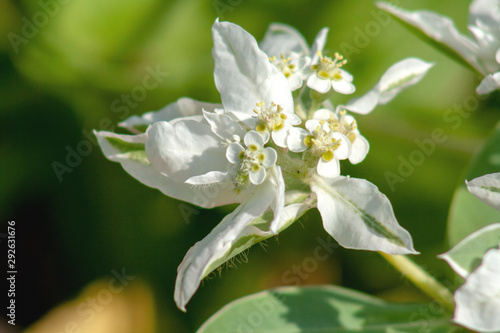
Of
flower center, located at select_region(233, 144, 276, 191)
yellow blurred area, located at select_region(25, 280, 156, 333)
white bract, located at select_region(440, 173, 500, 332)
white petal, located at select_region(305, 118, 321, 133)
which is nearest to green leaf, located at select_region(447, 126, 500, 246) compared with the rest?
white bract, located at select_region(440, 173, 500, 332)

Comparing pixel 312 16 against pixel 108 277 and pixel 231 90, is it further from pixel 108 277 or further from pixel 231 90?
pixel 108 277

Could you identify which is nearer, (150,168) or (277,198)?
(277,198)

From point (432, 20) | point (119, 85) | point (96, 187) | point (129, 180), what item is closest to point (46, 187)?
point (96, 187)

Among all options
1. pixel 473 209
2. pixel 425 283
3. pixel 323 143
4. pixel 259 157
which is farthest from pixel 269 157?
pixel 473 209

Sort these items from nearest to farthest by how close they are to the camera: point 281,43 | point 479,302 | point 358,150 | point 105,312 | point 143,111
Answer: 1. point 479,302
2. point 358,150
3. point 281,43
4. point 105,312
5. point 143,111

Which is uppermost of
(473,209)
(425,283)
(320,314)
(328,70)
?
(328,70)

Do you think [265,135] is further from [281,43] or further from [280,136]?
[281,43]

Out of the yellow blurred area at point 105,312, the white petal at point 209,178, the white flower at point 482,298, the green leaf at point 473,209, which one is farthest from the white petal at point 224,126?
the yellow blurred area at point 105,312
